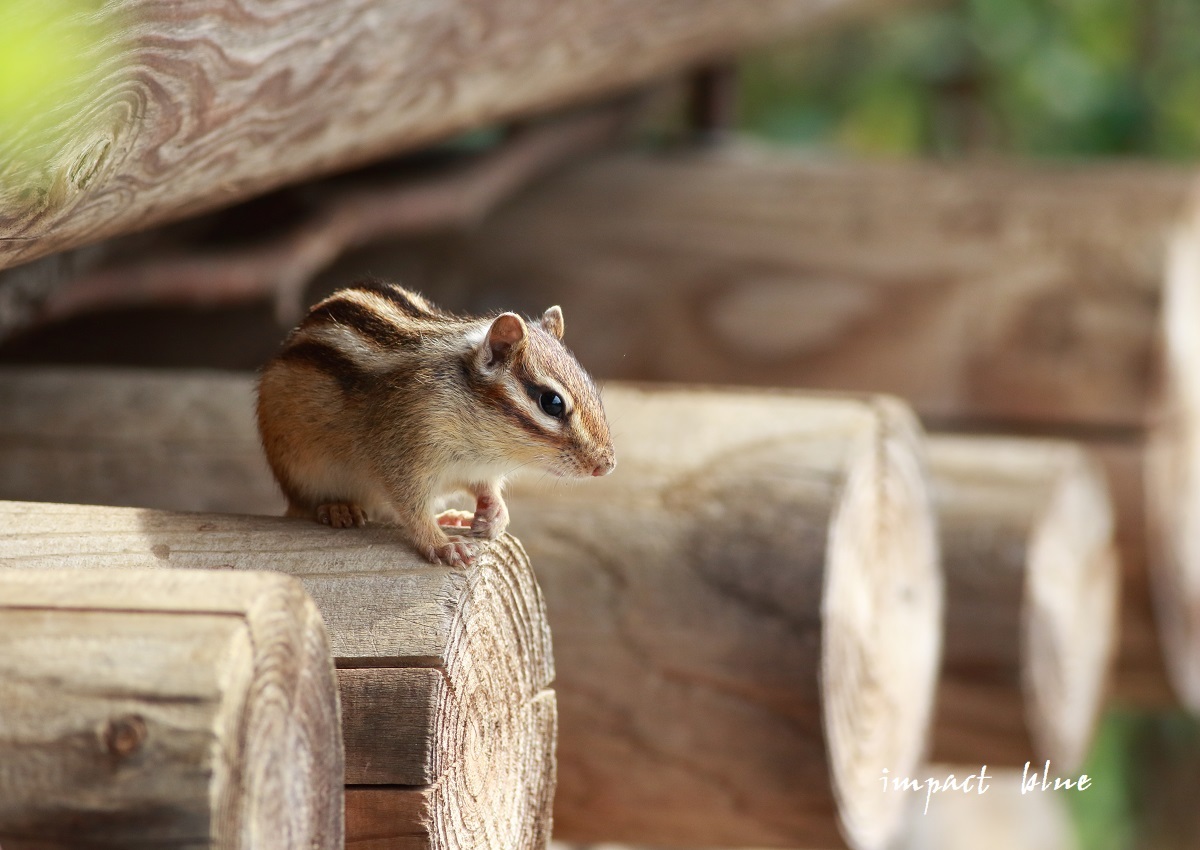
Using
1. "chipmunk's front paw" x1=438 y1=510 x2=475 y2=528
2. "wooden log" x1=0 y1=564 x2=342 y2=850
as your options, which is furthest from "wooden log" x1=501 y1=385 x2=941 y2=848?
"wooden log" x1=0 y1=564 x2=342 y2=850

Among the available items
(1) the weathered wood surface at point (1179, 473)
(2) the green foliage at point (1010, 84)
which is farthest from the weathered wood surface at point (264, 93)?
(2) the green foliage at point (1010, 84)

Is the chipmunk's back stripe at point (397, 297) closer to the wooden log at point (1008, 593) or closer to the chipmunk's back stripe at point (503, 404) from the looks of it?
the chipmunk's back stripe at point (503, 404)

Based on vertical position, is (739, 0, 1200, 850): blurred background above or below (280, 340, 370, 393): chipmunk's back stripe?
above

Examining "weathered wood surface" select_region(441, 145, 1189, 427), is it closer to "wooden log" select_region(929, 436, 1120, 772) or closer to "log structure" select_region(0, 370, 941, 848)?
"wooden log" select_region(929, 436, 1120, 772)

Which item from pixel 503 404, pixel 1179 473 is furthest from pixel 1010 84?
pixel 503 404

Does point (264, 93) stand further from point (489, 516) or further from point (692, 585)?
point (692, 585)
